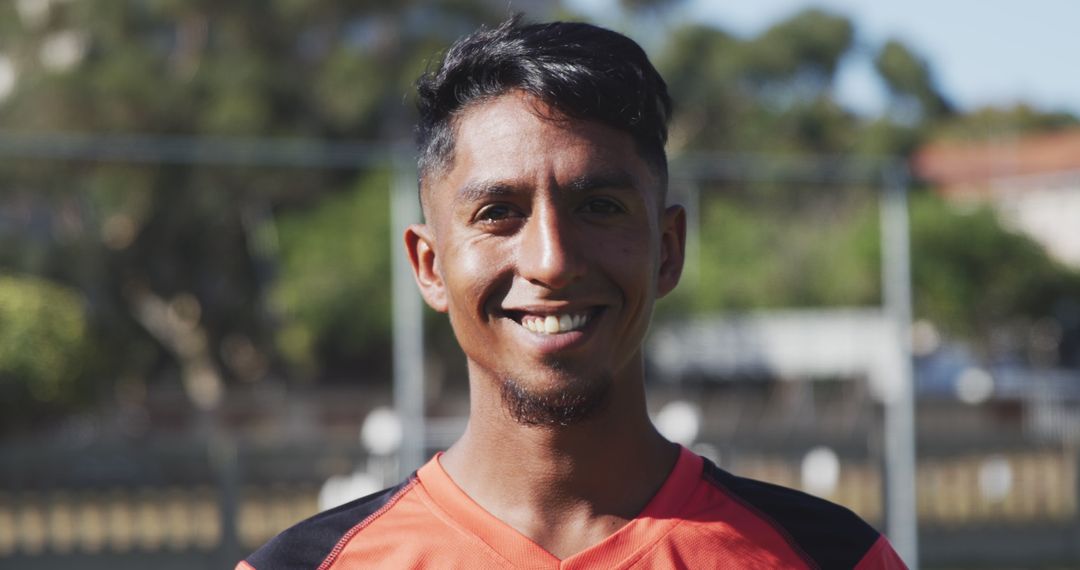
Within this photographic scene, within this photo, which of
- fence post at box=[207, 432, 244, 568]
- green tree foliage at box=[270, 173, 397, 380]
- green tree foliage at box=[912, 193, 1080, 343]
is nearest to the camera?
fence post at box=[207, 432, 244, 568]

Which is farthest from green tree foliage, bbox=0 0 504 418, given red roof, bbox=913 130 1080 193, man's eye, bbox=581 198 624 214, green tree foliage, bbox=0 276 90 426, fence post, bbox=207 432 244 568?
man's eye, bbox=581 198 624 214

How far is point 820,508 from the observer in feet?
6.98

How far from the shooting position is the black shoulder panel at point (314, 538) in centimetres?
202

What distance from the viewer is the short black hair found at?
1.91 meters

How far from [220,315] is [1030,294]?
15708 mm

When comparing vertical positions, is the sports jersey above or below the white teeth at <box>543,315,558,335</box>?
below

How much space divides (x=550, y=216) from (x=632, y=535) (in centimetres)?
44

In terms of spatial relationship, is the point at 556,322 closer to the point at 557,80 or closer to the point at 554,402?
the point at 554,402

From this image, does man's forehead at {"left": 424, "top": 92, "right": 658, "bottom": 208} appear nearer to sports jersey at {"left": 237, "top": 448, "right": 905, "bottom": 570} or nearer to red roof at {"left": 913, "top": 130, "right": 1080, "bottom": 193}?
sports jersey at {"left": 237, "top": 448, "right": 905, "bottom": 570}

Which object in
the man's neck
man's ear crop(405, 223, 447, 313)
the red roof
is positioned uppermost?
the red roof

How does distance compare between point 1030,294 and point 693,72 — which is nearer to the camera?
point 1030,294

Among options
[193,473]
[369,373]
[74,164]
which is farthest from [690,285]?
[193,473]

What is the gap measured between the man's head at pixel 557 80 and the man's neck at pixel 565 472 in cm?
34

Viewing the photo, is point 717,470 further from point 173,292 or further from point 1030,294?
point 1030,294
